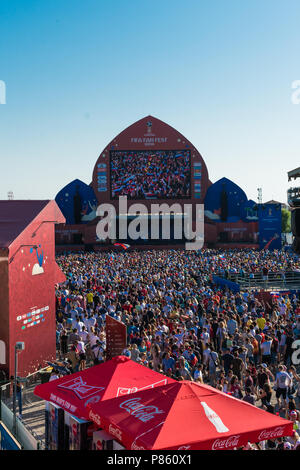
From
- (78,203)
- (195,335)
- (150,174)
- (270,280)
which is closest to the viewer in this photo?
(195,335)

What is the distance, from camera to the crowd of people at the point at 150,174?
2010 inches

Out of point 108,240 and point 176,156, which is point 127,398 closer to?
point 108,240

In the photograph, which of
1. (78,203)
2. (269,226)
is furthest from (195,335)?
(78,203)

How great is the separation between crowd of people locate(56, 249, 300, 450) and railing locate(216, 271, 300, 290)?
4.09 feet

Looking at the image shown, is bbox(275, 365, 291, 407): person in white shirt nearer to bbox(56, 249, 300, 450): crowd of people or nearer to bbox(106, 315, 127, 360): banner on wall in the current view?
bbox(56, 249, 300, 450): crowd of people

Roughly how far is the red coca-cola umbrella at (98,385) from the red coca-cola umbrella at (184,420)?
439 millimetres

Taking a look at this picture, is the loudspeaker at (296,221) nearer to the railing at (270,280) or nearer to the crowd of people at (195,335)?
the crowd of people at (195,335)

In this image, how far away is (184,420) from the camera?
512 centimetres

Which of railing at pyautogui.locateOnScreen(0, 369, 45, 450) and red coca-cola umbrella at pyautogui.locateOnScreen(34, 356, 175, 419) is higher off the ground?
red coca-cola umbrella at pyautogui.locateOnScreen(34, 356, 175, 419)

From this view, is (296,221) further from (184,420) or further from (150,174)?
(150,174)

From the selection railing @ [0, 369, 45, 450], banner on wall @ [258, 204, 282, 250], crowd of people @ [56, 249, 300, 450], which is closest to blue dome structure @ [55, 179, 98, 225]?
→ banner on wall @ [258, 204, 282, 250]

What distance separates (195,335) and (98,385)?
5.14m

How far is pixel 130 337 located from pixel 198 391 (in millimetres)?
6009

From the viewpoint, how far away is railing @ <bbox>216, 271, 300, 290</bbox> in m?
21.1
